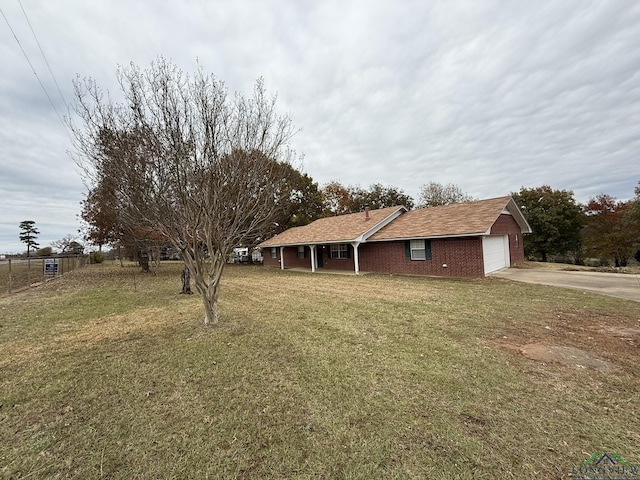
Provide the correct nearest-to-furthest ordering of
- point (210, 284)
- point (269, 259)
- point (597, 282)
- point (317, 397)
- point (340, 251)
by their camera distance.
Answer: point (317, 397) < point (210, 284) < point (597, 282) < point (340, 251) < point (269, 259)

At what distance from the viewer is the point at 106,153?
5031 millimetres

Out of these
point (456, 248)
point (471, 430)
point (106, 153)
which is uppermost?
point (106, 153)

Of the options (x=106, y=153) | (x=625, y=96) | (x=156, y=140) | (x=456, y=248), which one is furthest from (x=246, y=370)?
(x=625, y=96)

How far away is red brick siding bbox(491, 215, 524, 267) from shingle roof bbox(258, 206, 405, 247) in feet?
19.0

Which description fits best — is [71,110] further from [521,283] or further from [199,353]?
[521,283]

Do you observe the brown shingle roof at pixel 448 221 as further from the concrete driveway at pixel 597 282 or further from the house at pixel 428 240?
the concrete driveway at pixel 597 282

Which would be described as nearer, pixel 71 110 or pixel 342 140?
pixel 71 110

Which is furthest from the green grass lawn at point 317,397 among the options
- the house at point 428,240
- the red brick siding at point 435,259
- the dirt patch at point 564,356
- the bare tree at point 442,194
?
the bare tree at point 442,194

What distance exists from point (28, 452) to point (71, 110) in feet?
18.2

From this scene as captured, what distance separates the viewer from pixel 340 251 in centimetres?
1859

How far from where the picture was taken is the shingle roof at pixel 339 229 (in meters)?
16.5

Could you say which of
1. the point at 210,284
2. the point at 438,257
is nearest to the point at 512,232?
the point at 438,257

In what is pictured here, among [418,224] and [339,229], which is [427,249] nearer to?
[418,224]

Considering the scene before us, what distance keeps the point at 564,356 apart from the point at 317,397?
3.85 metres
